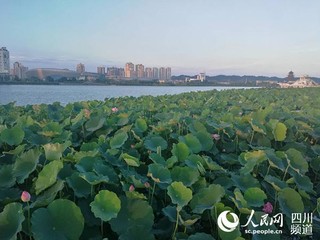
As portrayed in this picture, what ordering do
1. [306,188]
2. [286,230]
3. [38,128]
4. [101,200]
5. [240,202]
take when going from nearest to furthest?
[101,200]
[240,202]
[286,230]
[306,188]
[38,128]

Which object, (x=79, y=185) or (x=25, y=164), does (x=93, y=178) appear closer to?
(x=79, y=185)

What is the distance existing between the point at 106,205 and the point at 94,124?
1.30 metres

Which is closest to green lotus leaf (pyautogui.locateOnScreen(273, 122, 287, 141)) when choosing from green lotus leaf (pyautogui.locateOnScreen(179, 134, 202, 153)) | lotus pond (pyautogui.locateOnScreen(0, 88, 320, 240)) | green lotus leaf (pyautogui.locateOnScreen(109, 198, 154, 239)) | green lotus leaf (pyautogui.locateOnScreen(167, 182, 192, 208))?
lotus pond (pyautogui.locateOnScreen(0, 88, 320, 240))

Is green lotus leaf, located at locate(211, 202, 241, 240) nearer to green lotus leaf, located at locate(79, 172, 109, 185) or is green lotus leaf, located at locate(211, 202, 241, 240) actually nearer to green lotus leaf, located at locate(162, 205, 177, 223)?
green lotus leaf, located at locate(162, 205, 177, 223)

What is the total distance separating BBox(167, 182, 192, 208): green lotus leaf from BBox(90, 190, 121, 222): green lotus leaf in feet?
0.67

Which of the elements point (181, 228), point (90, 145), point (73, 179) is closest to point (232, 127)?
point (90, 145)

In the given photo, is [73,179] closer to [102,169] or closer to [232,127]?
[102,169]

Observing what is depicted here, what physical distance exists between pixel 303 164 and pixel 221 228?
83 cm

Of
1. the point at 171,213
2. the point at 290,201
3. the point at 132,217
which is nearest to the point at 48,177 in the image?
the point at 132,217

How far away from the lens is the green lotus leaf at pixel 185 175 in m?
1.31

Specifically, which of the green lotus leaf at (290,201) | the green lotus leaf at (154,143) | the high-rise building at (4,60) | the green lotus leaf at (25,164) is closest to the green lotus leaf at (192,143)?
the green lotus leaf at (154,143)

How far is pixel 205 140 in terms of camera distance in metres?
1.91

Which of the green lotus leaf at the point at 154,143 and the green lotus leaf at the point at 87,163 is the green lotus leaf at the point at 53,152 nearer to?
the green lotus leaf at the point at 87,163

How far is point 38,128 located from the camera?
81.7 inches
